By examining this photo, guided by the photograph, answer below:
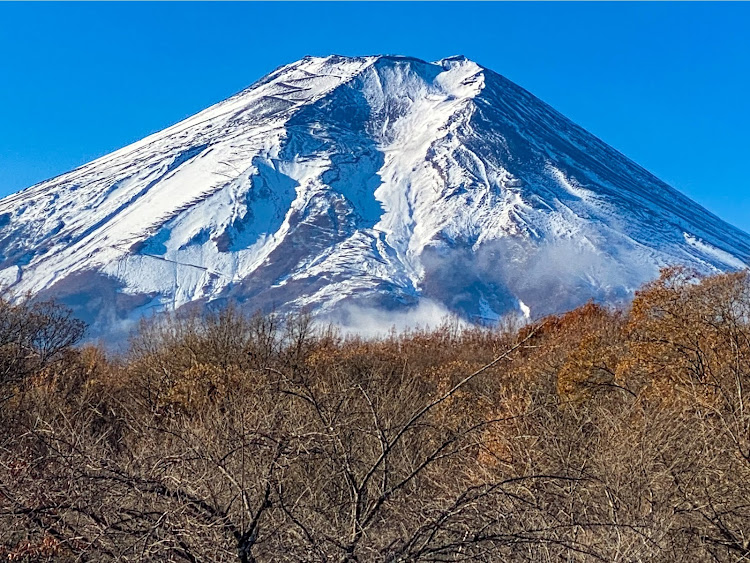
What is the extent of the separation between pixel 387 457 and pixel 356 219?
372 feet

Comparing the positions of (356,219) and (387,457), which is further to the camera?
(356,219)

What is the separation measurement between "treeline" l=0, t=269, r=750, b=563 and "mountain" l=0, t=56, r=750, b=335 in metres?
76.8

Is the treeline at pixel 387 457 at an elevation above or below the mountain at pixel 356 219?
below

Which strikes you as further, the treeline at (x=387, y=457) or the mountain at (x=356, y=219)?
the mountain at (x=356, y=219)

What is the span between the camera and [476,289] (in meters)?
107

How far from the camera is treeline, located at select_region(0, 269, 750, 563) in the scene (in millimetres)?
4238

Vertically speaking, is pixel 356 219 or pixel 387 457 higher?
pixel 356 219

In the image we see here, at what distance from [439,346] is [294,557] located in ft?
88.9

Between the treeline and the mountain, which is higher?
the mountain

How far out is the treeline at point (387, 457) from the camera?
Result: 4.24 metres

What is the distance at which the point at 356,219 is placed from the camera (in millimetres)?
117812

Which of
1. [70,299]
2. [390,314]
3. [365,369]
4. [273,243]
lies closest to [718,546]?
[365,369]

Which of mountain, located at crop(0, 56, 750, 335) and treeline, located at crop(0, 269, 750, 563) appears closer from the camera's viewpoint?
treeline, located at crop(0, 269, 750, 563)

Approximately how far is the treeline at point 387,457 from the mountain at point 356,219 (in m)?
76.8
